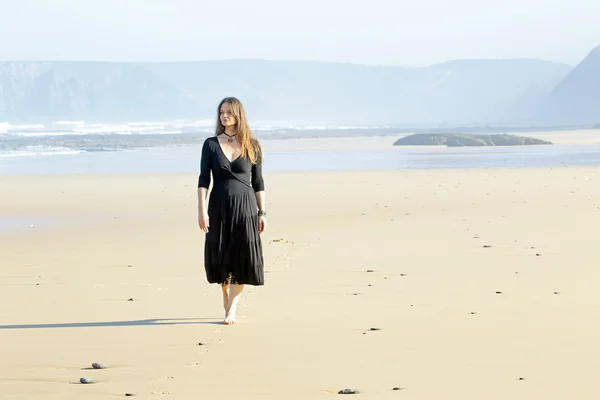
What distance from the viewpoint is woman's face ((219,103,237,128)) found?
7355 mm

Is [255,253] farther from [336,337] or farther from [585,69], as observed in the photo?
[585,69]

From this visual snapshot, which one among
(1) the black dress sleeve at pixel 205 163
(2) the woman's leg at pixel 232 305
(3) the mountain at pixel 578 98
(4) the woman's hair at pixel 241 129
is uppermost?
(3) the mountain at pixel 578 98

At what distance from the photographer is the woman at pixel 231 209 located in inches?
290

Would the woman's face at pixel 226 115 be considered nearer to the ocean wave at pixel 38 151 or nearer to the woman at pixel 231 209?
the woman at pixel 231 209

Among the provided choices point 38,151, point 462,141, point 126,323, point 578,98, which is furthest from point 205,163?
point 578,98

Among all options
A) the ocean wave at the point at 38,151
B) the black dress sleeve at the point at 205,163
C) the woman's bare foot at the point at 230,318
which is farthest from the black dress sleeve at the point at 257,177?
the ocean wave at the point at 38,151

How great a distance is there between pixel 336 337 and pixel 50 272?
4.20 metres

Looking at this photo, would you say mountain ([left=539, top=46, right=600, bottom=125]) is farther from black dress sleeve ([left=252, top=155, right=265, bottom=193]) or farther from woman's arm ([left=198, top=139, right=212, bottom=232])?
woman's arm ([left=198, top=139, right=212, bottom=232])

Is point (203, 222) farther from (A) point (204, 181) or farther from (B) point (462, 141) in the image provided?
(B) point (462, 141)

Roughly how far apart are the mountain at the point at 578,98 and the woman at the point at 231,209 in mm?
125716

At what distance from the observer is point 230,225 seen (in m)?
7.37

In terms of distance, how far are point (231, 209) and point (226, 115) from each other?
62 cm

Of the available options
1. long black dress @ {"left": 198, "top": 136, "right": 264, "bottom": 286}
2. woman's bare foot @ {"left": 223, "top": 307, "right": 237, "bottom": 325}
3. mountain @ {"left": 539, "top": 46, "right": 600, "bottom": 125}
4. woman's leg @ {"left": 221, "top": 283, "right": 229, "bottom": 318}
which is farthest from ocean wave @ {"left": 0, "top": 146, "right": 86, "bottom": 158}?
mountain @ {"left": 539, "top": 46, "right": 600, "bottom": 125}

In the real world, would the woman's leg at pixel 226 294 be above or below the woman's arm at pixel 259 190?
below
